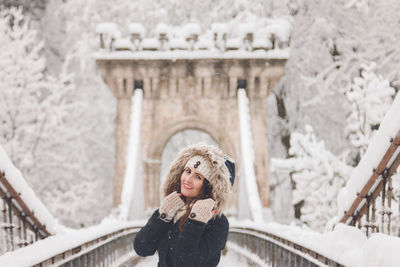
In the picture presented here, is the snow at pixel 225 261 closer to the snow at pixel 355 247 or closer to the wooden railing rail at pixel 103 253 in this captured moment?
the wooden railing rail at pixel 103 253

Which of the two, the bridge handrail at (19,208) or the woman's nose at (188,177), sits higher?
the woman's nose at (188,177)

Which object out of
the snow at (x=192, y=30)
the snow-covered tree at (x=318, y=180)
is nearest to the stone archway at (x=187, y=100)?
the snow at (x=192, y=30)

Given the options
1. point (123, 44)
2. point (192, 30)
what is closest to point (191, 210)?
point (192, 30)

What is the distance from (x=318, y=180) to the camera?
1271cm

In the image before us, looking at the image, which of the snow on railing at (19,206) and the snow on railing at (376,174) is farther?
the snow on railing at (19,206)

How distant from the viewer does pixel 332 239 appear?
3.74 metres

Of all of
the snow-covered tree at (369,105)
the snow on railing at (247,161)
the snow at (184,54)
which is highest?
the snow at (184,54)

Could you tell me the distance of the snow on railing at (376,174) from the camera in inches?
160

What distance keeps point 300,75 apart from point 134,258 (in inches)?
370

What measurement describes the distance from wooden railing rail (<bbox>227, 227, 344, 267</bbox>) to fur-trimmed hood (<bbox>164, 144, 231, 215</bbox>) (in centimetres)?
90

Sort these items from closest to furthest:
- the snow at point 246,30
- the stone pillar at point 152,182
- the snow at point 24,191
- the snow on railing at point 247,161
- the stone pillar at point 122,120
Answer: the snow at point 24,191 → the snow on railing at point 247,161 → the snow at point 246,30 → the stone pillar at point 122,120 → the stone pillar at point 152,182

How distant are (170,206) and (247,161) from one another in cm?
986

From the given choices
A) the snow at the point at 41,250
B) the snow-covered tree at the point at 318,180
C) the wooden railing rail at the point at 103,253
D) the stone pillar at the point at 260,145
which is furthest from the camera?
the stone pillar at the point at 260,145

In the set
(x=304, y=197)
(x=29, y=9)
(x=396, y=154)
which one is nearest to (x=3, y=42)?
(x=29, y=9)
